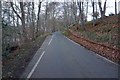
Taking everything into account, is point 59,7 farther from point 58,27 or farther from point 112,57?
point 112,57

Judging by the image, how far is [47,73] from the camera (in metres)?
13.6

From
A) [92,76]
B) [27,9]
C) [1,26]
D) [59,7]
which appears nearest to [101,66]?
[92,76]

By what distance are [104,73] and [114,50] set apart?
636cm

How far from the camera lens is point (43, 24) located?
4065 inches

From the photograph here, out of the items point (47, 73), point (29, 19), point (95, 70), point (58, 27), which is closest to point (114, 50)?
point (95, 70)

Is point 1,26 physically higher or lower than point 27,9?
lower

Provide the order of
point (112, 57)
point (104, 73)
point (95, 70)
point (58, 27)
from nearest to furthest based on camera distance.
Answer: point (104, 73) < point (95, 70) < point (112, 57) < point (58, 27)

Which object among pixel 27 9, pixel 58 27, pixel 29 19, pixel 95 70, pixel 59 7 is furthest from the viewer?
pixel 58 27

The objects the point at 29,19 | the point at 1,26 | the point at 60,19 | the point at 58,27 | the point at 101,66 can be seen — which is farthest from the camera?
the point at 58,27

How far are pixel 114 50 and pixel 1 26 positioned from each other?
831 cm

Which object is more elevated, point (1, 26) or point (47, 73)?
point (1, 26)

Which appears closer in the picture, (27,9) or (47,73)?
(47,73)

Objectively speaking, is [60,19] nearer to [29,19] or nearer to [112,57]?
[29,19]

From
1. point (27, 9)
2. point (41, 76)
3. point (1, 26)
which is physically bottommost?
point (41, 76)
